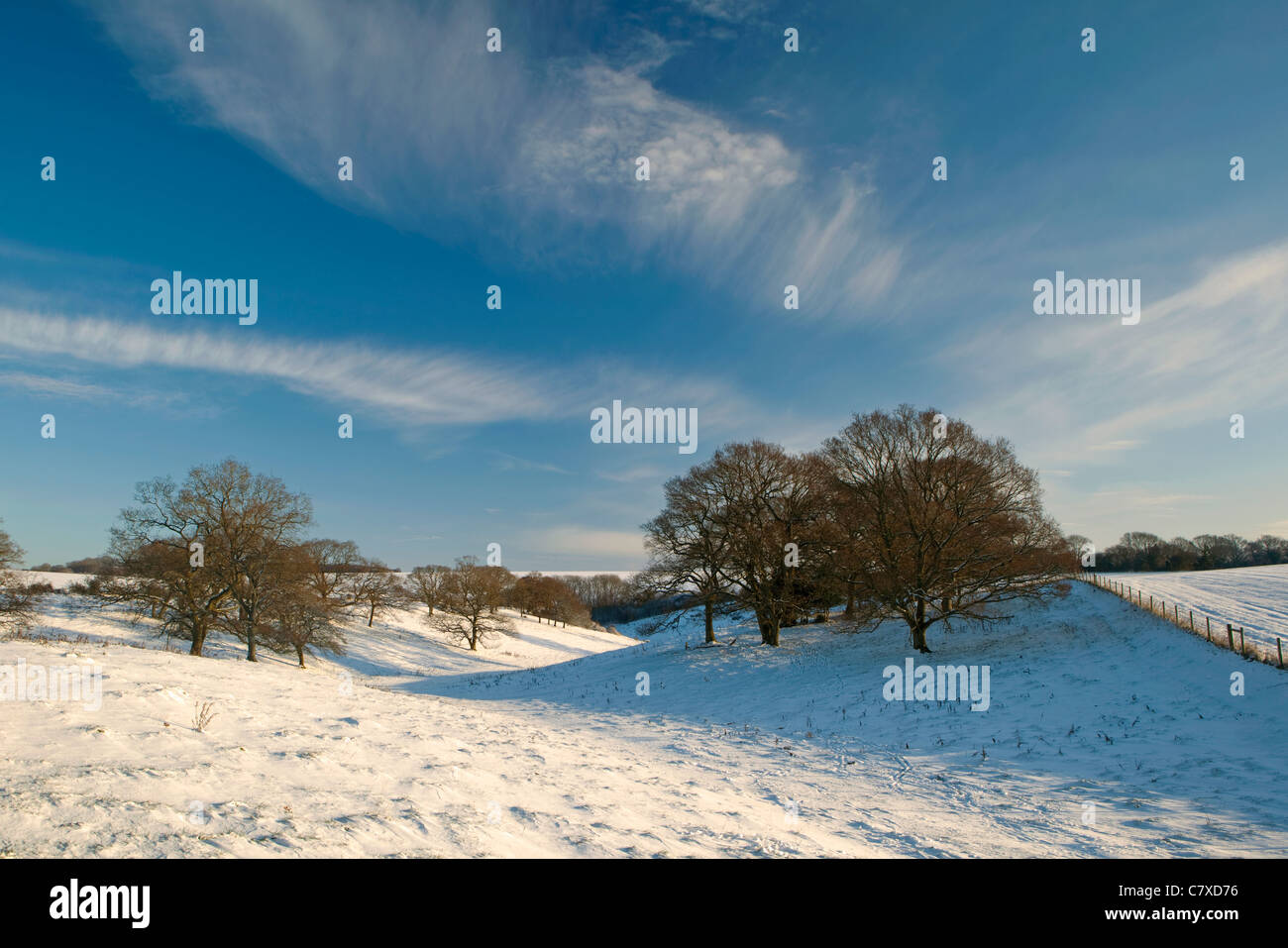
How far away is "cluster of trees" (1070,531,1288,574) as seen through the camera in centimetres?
9500

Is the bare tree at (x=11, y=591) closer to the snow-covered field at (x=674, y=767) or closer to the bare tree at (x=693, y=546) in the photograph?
the snow-covered field at (x=674, y=767)

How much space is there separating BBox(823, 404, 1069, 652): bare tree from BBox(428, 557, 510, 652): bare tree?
40159mm

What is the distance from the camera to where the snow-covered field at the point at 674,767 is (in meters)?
6.01

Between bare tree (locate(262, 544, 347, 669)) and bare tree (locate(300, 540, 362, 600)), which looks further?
bare tree (locate(300, 540, 362, 600))

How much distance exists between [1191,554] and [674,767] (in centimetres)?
12781

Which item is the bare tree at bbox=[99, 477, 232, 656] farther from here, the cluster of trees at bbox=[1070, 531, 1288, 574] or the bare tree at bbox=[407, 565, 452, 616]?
the cluster of trees at bbox=[1070, 531, 1288, 574]

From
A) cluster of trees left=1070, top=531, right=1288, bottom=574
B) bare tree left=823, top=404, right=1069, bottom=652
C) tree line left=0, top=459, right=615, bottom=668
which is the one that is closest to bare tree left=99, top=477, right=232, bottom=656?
tree line left=0, top=459, right=615, bottom=668

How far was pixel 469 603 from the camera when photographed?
58.6m

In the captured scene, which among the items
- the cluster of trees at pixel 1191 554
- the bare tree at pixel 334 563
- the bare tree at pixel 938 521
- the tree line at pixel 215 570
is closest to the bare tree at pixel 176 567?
the tree line at pixel 215 570

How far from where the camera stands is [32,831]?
4680mm

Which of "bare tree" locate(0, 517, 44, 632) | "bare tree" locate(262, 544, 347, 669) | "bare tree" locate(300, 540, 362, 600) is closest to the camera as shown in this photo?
"bare tree" locate(0, 517, 44, 632)

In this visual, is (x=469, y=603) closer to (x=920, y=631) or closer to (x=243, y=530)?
(x=243, y=530)

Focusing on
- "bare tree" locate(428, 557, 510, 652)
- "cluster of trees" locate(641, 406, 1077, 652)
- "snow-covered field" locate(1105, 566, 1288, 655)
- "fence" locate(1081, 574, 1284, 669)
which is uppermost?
"cluster of trees" locate(641, 406, 1077, 652)

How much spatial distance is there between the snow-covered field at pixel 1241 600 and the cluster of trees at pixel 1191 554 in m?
45.0
